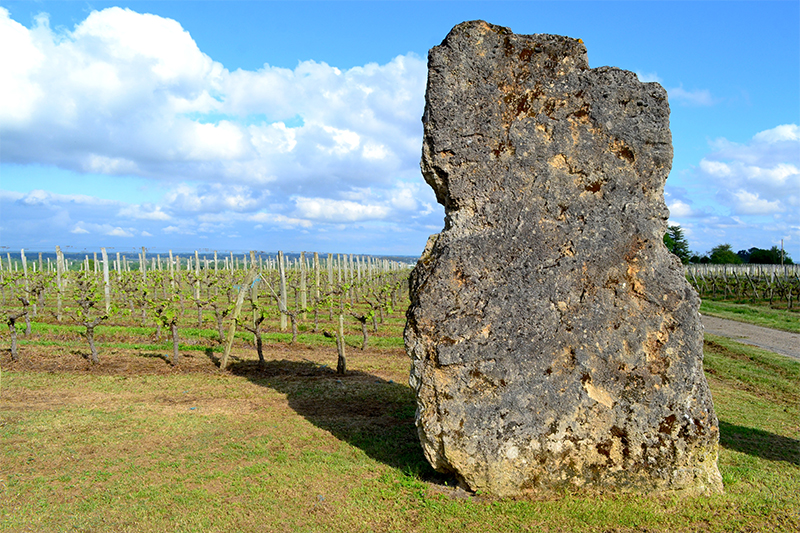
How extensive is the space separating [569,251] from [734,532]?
282 cm

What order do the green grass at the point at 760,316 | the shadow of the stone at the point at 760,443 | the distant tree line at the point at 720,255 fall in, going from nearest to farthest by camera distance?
the shadow of the stone at the point at 760,443, the green grass at the point at 760,316, the distant tree line at the point at 720,255

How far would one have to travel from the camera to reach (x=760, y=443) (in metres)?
6.68

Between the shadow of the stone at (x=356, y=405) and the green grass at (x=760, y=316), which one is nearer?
the shadow of the stone at (x=356, y=405)

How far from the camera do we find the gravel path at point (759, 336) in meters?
14.9

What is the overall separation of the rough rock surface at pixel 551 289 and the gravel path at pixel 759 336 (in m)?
11.3

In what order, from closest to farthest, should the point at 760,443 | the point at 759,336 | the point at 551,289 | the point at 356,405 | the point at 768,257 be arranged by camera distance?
1. the point at 551,289
2. the point at 760,443
3. the point at 356,405
4. the point at 759,336
5. the point at 768,257

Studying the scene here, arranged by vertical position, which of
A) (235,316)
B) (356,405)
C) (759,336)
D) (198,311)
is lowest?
(759,336)

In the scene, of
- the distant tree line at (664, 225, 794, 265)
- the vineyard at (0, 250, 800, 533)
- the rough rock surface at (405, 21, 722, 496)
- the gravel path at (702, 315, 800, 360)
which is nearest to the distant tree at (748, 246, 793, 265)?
the distant tree line at (664, 225, 794, 265)

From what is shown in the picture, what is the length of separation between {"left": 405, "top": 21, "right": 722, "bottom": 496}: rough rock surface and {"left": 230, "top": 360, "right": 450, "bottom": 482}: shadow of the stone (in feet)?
3.74

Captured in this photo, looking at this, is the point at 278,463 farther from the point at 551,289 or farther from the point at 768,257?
the point at 768,257

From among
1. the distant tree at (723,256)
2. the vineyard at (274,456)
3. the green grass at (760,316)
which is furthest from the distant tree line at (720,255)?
the vineyard at (274,456)

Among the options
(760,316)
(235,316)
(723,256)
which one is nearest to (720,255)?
(723,256)

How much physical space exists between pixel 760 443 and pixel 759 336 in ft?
42.3

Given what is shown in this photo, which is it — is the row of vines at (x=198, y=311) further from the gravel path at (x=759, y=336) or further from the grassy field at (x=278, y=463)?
the gravel path at (x=759, y=336)
